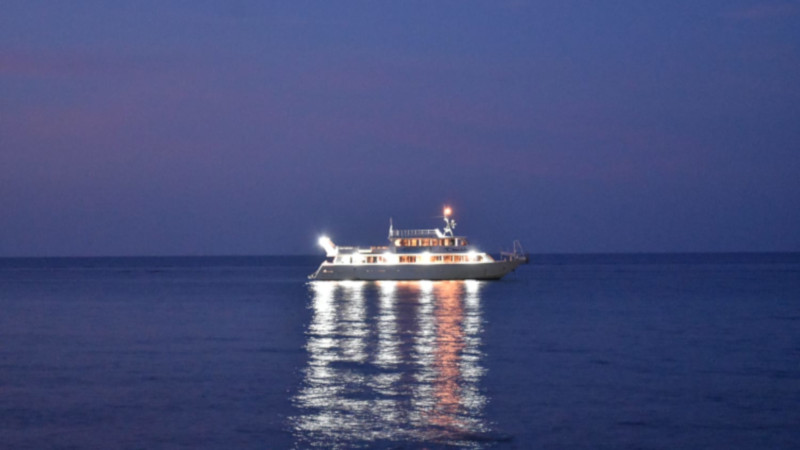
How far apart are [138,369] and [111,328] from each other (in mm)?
19005

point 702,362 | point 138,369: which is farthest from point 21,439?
point 702,362

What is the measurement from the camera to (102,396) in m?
27.2

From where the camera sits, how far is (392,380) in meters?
29.5

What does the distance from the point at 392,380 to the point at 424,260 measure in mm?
60867

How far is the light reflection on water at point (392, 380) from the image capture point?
21.9 m

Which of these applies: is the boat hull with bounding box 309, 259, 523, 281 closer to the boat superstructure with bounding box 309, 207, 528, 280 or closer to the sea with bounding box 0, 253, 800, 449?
the boat superstructure with bounding box 309, 207, 528, 280

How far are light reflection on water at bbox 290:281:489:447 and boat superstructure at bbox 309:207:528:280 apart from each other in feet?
95.9

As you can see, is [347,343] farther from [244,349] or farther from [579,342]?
[579,342]

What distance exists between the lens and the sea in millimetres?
21953

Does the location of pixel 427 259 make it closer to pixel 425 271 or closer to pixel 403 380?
pixel 425 271

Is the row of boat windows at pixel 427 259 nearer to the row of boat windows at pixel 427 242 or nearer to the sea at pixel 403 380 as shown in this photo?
the row of boat windows at pixel 427 242

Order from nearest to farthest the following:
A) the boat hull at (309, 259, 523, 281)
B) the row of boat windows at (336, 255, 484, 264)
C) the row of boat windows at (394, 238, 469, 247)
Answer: the row of boat windows at (394, 238, 469, 247) < the boat hull at (309, 259, 523, 281) < the row of boat windows at (336, 255, 484, 264)

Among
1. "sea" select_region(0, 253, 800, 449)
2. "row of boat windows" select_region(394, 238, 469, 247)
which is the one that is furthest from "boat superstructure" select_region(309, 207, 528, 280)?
"sea" select_region(0, 253, 800, 449)

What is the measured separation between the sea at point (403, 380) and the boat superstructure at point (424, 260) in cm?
2898
